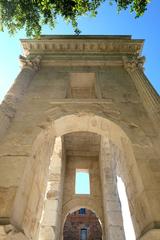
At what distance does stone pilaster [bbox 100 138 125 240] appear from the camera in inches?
355

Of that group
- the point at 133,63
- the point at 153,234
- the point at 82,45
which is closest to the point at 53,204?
the point at 153,234

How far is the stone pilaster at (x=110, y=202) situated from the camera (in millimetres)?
9008

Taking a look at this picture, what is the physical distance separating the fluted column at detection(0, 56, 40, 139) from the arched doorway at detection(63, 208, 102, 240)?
2181 centimetres

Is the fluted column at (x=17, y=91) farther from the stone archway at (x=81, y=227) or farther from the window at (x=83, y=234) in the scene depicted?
the window at (x=83, y=234)

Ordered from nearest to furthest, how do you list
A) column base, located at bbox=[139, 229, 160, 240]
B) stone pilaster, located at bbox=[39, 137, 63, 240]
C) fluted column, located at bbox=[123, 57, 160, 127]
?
column base, located at bbox=[139, 229, 160, 240] < fluted column, located at bbox=[123, 57, 160, 127] < stone pilaster, located at bbox=[39, 137, 63, 240]

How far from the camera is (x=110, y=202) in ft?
32.7

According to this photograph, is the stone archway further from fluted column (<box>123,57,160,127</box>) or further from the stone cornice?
fluted column (<box>123,57,160,127</box>)

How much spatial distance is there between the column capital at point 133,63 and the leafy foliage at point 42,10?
224 centimetres

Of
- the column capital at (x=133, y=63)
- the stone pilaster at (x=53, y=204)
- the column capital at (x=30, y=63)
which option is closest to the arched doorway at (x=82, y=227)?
the stone pilaster at (x=53, y=204)

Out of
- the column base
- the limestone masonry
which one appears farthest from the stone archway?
the column base

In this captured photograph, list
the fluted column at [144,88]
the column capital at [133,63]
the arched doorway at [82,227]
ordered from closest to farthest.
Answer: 1. the fluted column at [144,88]
2. the column capital at [133,63]
3. the arched doorway at [82,227]

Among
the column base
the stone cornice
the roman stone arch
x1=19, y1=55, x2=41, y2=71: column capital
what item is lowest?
the column base

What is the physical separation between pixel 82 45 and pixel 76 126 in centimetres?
475

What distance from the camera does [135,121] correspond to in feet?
17.1
